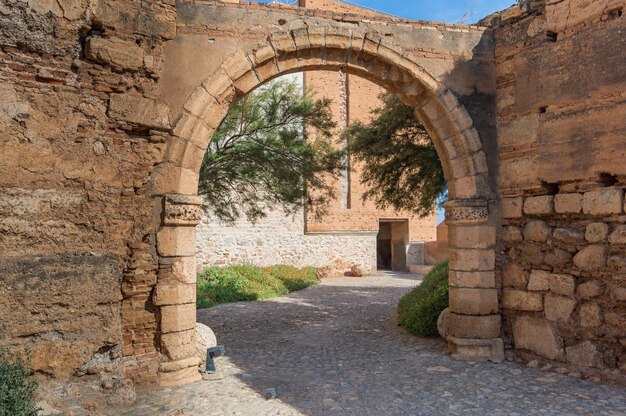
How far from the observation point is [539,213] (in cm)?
523

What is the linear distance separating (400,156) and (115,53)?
5.51 metres

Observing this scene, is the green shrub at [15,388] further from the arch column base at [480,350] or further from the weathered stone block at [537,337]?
the weathered stone block at [537,337]

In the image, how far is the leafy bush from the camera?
1098cm

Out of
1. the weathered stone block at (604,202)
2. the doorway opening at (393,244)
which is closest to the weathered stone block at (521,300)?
the weathered stone block at (604,202)

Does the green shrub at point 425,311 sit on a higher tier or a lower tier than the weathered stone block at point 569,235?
lower

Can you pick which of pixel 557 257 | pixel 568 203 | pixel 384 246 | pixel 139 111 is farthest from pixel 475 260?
pixel 384 246

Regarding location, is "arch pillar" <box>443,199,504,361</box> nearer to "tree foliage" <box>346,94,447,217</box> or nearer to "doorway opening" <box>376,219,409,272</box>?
"tree foliage" <box>346,94,447,217</box>

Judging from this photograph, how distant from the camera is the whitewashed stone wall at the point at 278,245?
47.9ft

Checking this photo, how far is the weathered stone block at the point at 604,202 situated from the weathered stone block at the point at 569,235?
0.80 ft

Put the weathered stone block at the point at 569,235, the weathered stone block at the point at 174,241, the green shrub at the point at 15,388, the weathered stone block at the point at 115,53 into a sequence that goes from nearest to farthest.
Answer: the green shrub at the point at 15,388
the weathered stone block at the point at 115,53
the weathered stone block at the point at 174,241
the weathered stone block at the point at 569,235

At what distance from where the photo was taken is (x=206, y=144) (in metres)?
4.96

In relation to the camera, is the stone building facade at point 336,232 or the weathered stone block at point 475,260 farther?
the stone building facade at point 336,232

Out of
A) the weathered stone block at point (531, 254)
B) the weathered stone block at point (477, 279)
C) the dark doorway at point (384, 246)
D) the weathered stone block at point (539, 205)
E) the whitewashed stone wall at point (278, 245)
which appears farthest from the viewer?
the dark doorway at point (384, 246)

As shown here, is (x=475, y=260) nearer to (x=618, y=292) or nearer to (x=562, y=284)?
(x=562, y=284)
